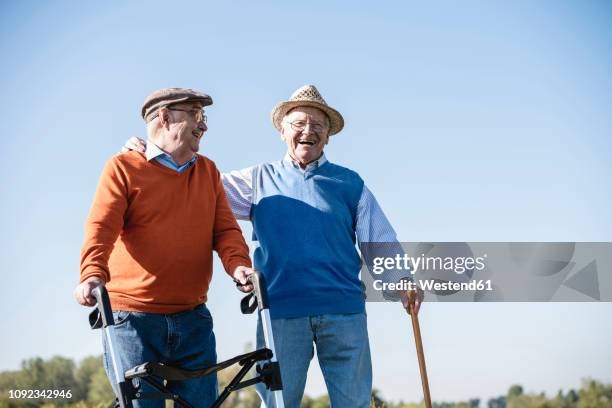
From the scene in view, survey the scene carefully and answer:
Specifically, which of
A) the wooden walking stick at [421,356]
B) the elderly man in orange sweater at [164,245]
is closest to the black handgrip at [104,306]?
the elderly man in orange sweater at [164,245]

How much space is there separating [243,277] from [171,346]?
1.23ft

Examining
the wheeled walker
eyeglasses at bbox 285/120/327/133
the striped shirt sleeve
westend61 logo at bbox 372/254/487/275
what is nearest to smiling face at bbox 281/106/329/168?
eyeglasses at bbox 285/120/327/133

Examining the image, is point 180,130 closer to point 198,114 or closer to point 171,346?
point 198,114

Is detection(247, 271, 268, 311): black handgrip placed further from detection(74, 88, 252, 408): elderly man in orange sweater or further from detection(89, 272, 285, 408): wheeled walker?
detection(74, 88, 252, 408): elderly man in orange sweater

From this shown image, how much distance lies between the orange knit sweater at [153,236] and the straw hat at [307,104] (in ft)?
3.11

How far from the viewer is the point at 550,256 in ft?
22.7

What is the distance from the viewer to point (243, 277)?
10.5ft

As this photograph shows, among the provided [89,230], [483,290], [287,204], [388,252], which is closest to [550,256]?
[483,290]

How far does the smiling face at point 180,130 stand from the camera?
10.8 feet

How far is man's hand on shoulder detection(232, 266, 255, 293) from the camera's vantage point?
3.17 meters

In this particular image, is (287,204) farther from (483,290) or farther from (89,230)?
(483,290)

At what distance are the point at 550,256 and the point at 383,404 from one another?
228 centimetres

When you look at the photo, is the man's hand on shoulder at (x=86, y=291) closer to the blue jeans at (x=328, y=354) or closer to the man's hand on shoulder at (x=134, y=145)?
the man's hand on shoulder at (x=134, y=145)

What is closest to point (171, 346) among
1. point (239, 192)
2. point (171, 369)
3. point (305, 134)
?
point (171, 369)
